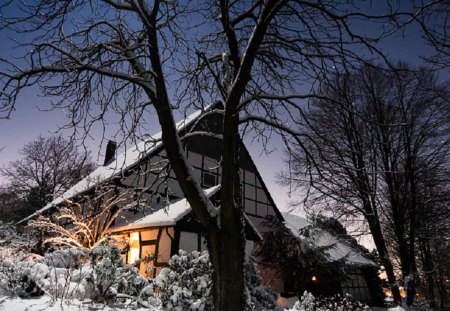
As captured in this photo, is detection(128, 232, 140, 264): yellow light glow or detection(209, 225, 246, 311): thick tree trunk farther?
detection(128, 232, 140, 264): yellow light glow

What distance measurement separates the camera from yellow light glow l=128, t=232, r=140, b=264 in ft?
47.5

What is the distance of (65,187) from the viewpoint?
28.8 meters

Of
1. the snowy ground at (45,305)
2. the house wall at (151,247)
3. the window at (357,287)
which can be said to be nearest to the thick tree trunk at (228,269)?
the snowy ground at (45,305)

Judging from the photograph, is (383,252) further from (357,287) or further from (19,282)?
(19,282)

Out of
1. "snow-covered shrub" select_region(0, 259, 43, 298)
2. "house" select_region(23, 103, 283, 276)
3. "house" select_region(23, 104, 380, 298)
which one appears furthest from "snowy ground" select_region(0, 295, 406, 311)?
"house" select_region(23, 103, 283, 276)

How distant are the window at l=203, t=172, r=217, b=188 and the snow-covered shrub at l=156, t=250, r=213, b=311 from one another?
956cm

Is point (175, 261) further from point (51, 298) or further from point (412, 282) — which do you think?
point (412, 282)

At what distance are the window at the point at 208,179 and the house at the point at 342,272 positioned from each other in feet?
17.3

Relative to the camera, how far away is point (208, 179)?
1822cm

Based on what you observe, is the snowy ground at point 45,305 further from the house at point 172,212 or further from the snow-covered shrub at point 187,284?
the house at point 172,212

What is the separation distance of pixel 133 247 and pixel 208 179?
5.78 metres

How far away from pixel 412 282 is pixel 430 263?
46.0ft

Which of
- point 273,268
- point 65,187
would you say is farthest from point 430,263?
point 65,187

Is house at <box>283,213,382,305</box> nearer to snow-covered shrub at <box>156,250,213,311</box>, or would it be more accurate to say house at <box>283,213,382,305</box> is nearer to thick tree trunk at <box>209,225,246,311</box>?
snow-covered shrub at <box>156,250,213,311</box>
